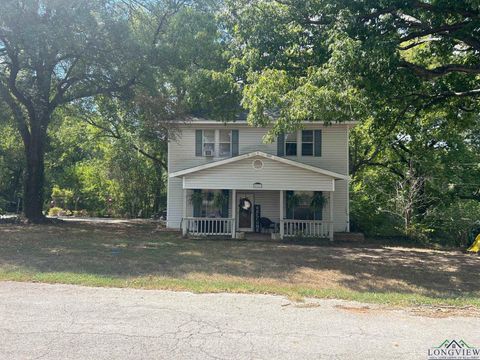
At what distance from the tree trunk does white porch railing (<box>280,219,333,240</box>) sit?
472 inches

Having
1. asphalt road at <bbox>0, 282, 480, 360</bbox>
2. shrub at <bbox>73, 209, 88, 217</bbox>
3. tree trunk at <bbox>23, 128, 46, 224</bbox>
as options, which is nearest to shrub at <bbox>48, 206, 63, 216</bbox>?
shrub at <bbox>73, 209, 88, 217</bbox>

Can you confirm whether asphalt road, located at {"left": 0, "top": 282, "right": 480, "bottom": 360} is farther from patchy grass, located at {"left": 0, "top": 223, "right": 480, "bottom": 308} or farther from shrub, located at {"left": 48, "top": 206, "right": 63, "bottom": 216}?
shrub, located at {"left": 48, "top": 206, "right": 63, "bottom": 216}

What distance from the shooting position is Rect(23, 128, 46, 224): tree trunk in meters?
19.4

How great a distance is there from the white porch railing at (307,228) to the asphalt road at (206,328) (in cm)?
1017

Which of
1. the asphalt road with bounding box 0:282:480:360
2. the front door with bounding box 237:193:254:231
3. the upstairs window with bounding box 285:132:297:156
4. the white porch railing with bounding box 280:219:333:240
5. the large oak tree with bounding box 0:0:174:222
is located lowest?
the asphalt road with bounding box 0:282:480:360

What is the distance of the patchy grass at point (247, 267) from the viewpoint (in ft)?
25.4

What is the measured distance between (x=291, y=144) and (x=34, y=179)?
1270 centimetres

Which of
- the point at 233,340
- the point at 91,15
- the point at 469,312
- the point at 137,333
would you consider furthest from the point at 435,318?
the point at 91,15

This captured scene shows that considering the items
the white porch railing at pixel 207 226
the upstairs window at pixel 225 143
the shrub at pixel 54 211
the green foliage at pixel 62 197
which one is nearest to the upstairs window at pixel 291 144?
the upstairs window at pixel 225 143

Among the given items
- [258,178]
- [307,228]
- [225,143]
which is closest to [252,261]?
[258,178]

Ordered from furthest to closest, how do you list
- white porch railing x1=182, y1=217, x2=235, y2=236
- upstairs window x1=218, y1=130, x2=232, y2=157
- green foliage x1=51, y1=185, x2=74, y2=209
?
green foliage x1=51, y1=185, x2=74, y2=209 → upstairs window x1=218, y1=130, x2=232, y2=157 → white porch railing x1=182, y1=217, x2=235, y2=236

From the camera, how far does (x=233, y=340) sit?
4.77 metres

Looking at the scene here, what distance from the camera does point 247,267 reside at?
10211 millimetres

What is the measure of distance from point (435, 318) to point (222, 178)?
11825 mm
